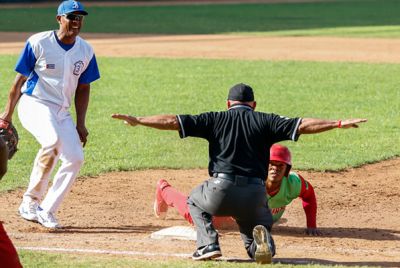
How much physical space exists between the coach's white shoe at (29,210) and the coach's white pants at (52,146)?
6 centimetres

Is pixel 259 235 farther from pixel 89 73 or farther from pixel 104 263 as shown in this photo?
pixel 89 73

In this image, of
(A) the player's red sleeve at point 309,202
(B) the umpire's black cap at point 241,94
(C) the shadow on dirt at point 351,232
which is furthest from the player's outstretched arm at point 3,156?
(C) the shadow on dirt at point 351,232

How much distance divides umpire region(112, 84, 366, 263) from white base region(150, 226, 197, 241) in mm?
808

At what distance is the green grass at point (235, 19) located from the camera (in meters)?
31.1

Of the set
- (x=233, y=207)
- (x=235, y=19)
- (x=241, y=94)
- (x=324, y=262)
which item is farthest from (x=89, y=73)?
(x=235, y=19)

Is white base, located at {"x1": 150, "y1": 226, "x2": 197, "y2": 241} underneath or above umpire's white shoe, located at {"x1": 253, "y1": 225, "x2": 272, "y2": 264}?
underneath

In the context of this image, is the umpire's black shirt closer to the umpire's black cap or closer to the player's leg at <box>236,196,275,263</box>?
the umpire's black cap

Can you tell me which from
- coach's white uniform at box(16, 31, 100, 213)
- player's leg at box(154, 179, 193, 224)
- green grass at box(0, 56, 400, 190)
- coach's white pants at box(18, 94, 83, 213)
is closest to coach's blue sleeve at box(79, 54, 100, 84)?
coach's white uniform at box(16, 31, 100, 213)

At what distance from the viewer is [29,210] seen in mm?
8953

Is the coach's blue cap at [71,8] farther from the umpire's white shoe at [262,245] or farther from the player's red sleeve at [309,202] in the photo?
the umpire's white shoe at [262,245]

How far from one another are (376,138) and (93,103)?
5154 mm

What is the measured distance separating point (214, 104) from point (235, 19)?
20.1m

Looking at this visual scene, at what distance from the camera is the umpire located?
7414mm

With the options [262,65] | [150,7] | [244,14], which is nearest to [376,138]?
[262,65]
